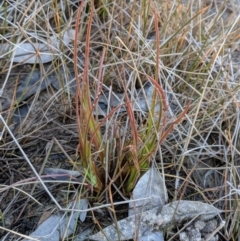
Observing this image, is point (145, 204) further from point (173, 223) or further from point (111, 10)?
point (111, 10)

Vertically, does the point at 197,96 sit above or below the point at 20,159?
above

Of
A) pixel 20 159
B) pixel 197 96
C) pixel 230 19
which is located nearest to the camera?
pixel 20 159

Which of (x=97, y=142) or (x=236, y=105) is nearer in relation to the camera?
(x=97, y=142)

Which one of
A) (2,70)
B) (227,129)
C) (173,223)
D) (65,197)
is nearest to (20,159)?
(65,197)

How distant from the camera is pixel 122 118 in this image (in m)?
1.32

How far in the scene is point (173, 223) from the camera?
116cm

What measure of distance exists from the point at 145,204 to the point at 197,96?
1.17ft

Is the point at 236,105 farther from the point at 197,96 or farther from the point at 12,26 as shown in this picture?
the point at 12,26

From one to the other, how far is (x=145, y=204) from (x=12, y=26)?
644 mm

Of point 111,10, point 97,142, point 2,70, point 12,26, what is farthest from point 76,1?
point 97,142

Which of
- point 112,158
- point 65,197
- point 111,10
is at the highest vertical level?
point 111,10

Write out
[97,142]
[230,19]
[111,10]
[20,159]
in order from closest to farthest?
[97,142], [20,159], [111,10], [230,19]

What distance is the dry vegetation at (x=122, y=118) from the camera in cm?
114

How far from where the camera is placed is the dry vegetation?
3.73 feet
